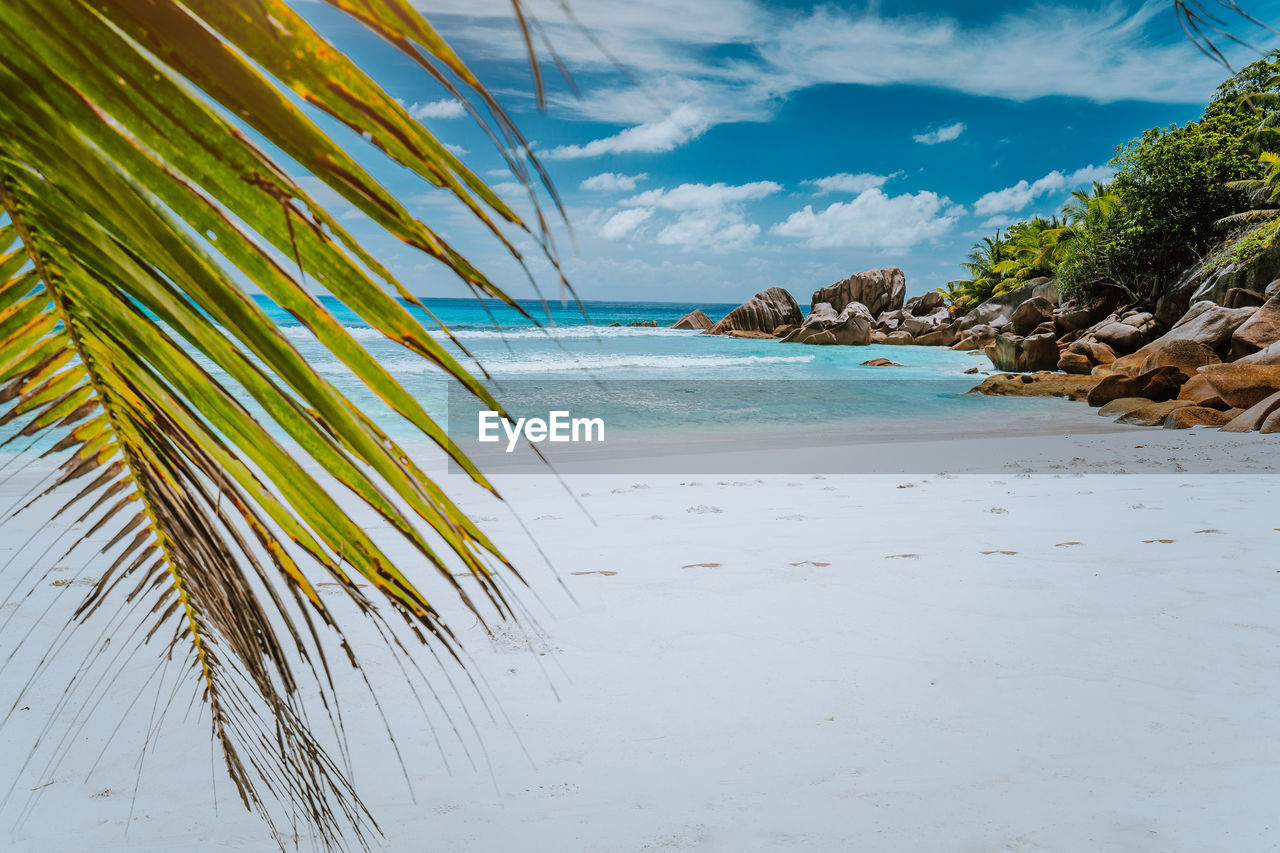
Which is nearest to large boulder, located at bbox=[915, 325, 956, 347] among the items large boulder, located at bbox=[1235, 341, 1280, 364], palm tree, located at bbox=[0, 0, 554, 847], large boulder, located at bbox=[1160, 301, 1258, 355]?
large boulder, located at bbox=[1160, 301, 1258, 355]

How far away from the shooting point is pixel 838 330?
3506cm

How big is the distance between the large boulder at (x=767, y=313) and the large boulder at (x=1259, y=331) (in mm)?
30007

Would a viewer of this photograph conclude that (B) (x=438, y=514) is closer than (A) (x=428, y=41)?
No

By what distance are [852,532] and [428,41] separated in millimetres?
4255

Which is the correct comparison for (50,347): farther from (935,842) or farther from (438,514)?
(935,842)

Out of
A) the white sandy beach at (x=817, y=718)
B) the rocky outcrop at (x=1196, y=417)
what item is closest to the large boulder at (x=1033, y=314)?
the rocky outcrop at (x=1196, y=417)

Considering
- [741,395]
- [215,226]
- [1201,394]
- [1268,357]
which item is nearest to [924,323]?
[741,395]

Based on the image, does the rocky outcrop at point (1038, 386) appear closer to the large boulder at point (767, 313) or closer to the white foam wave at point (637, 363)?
the white foam wave at point (637, 363)

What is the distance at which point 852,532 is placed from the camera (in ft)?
14.0

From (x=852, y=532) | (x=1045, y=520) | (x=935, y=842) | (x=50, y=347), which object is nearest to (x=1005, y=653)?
(x=935, y=842)

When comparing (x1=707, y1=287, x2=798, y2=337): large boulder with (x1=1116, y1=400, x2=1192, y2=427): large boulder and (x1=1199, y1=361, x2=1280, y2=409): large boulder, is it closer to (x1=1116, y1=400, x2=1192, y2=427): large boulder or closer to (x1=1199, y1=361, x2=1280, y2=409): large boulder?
(x1=1116, y1=400, x2=1192, y2=427): large boulder

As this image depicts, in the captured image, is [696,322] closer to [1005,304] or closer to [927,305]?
[927,305]

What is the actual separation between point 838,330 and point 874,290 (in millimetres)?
7194

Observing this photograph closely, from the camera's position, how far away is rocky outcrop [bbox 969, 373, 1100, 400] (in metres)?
14.3
